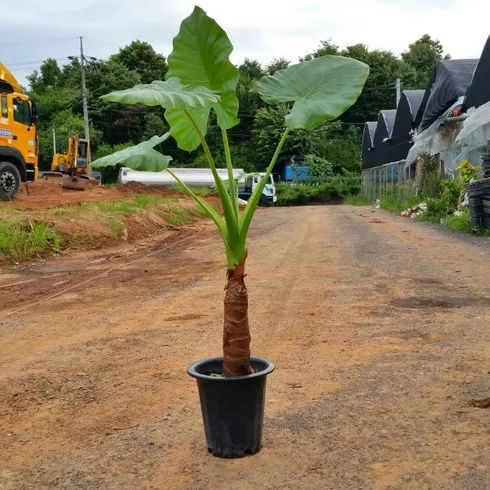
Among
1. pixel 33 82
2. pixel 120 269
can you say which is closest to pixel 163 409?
pixel 120 269

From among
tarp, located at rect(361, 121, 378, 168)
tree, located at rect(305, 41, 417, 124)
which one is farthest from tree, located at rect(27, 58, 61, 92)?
tarp, located at rect(361, 121, 378, 168)

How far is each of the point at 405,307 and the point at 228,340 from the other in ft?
13.3

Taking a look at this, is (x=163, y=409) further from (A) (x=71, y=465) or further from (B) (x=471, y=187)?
(B) (x=471, y=187)

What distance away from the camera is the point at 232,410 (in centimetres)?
329

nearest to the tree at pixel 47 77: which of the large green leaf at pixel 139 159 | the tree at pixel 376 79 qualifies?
the tree at pixel 376 79

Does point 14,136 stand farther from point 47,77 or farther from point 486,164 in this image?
point 47,77

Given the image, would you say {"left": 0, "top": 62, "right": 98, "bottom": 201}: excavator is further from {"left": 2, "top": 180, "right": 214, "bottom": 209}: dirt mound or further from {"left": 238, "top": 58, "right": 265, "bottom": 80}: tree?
{"left": 238, "top": 58, "right": 265, "bottom": 80}: tree

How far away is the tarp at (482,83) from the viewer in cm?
1838

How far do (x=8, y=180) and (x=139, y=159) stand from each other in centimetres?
1739

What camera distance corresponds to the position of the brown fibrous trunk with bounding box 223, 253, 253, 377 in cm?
327

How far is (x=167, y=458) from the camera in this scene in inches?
136

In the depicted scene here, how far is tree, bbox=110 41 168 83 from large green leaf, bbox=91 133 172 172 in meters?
56.8

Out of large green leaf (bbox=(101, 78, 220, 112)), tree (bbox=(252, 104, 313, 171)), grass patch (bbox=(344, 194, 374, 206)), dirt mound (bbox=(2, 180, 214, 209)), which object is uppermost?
tree (bbox=(252, 104, 313, 171))

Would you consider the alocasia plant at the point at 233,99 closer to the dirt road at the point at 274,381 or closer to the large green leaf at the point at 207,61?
the large green leaf at the point at 207,61
